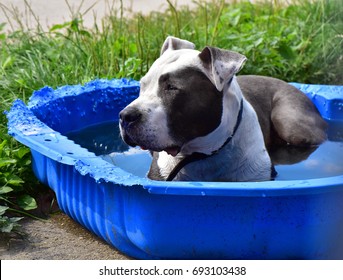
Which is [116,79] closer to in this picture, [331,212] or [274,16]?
[274,16]

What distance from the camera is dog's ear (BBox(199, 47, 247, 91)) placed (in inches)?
147

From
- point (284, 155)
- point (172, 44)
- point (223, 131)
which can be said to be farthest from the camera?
point (284, 155)

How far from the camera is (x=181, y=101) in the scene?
12.2 feet

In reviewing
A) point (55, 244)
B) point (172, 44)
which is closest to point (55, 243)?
point (55, 244)

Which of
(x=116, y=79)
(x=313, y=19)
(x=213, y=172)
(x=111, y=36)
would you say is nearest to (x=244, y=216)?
(x=213, y=172)

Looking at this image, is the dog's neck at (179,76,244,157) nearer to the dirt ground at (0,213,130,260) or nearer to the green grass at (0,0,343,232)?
the dirt ground at (0,213,130,260)

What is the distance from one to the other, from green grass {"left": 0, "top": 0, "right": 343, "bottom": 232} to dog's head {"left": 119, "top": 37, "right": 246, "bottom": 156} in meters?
1.70

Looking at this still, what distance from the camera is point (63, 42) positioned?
6086mm

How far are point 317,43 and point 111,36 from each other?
162cm

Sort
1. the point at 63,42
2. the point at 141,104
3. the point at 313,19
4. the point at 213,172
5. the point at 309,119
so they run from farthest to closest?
the point at 313,19 → the point at 63,42 → the point at 309,119 → the point at 213,172 → the point at 141,104

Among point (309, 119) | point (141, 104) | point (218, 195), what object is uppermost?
point (141, 104)

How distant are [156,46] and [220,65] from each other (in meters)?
2.37

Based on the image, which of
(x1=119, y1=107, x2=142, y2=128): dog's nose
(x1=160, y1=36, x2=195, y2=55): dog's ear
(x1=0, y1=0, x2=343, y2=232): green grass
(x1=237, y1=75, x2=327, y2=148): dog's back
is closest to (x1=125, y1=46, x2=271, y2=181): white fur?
(x1=119, y1=107, x2=142, y2=128): dog's nose

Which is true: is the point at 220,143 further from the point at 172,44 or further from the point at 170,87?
the point at 172,44
